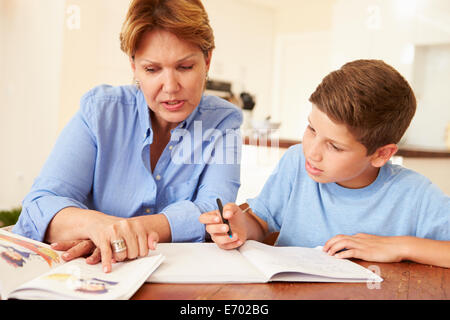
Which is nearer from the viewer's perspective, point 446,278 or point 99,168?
point 446,278

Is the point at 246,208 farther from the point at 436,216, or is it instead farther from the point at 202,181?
the point at 436,216

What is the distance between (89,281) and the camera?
70 cm

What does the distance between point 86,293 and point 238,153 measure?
30.2 inches

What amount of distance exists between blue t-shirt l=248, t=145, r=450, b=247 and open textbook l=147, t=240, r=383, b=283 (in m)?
0.25

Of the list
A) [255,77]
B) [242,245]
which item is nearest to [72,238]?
[242,245]

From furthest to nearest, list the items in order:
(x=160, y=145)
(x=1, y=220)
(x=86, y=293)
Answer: (x=1, y=220)
(x=160, y=145)
(x=86, y=293)

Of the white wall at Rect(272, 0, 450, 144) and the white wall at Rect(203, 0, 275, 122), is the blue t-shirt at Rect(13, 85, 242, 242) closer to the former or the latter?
the white wall at Rect(272, 0, 450, 144)

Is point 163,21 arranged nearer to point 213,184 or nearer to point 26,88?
point 213,184

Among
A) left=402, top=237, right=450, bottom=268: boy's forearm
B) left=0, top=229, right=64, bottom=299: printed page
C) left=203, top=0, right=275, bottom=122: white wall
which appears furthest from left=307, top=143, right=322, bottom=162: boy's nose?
left=203, top=0, right=275, bottom=122: white wall

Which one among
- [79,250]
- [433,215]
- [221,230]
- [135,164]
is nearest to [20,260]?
[79,250]

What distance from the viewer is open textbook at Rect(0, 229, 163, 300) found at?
2.10ft

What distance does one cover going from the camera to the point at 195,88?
121cm

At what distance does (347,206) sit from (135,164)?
585 millimetres

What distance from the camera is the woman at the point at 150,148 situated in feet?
3.51
